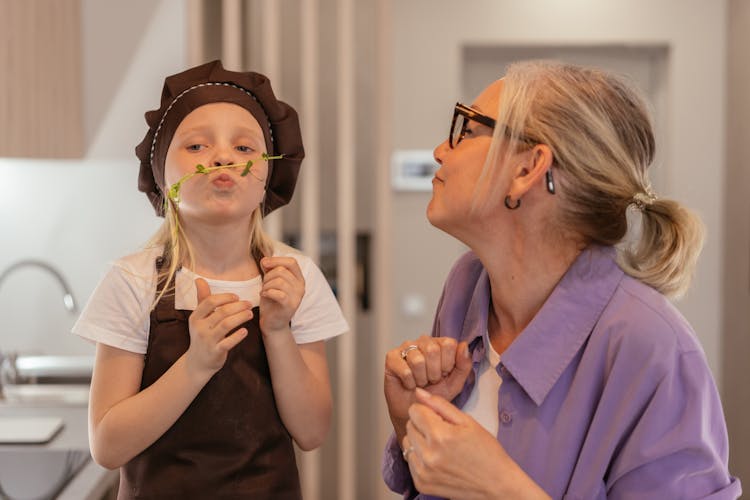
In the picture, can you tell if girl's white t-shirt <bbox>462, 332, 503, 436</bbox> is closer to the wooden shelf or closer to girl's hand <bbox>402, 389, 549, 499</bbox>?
girl's hand <bbox>402, 389, 549, 499</bbox>

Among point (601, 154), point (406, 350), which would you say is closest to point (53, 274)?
point (406, 350)

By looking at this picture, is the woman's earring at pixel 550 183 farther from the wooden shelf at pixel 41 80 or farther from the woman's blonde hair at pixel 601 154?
the wooden shelf at pixel 41 80

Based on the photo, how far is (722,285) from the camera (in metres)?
4.13

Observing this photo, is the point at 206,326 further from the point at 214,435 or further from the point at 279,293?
the point at 214,435

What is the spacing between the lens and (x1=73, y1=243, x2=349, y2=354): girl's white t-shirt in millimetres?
1394

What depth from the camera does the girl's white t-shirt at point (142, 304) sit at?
1.39m

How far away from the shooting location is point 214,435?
1.42 metres

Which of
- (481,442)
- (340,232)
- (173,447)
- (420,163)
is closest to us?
(481,442)

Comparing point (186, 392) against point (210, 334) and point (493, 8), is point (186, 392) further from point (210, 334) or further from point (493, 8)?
point (493, 8)

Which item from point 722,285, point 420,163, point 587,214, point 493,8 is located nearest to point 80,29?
point 587,214

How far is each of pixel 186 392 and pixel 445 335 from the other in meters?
0.46

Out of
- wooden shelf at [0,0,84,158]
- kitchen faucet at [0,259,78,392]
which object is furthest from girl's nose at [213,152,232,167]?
kitchen faucet at [0,259,78,392]

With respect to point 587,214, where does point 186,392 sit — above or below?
below

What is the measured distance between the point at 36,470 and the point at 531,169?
4.00 feet
